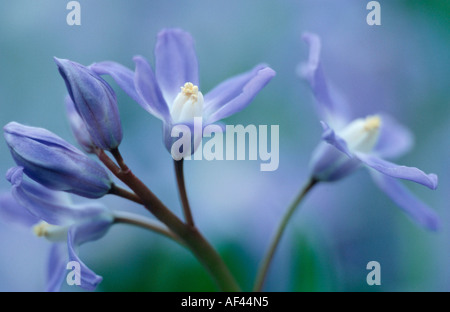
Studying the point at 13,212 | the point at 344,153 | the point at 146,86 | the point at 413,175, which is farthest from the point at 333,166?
the point at 13,212

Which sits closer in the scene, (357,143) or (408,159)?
(357,143)

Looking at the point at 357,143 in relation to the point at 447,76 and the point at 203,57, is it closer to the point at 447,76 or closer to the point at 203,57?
the point at 447,76

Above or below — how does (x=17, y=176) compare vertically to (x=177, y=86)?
below

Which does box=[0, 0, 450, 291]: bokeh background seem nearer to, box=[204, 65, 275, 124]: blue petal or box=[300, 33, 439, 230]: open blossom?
box=[300, 33, 439, 230]: open blossom

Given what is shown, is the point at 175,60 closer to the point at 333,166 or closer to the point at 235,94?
the point at 235,94

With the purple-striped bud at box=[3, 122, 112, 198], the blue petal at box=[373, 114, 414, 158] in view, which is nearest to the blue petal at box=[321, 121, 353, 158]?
the purple-striped bud at box=[3, 122, 112, 198]
